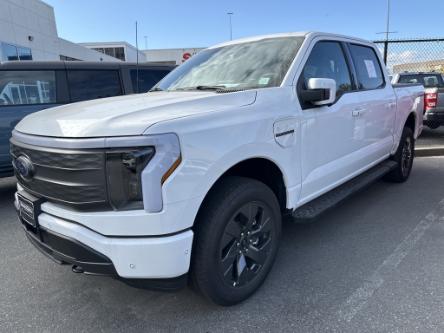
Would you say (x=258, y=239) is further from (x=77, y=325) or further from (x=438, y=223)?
(x=438, y=223)

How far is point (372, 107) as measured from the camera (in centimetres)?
402

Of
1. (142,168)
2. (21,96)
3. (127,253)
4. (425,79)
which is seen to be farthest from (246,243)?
(425,79)

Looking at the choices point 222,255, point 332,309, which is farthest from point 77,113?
point 332,309

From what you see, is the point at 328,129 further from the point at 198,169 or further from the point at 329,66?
the point at 198,169

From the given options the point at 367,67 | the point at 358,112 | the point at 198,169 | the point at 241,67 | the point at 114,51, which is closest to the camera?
the point at 198,169

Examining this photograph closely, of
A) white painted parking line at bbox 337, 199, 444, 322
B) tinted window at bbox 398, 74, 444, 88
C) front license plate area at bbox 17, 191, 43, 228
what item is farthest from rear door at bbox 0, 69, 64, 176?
tinted window at bbox 398, 74, 444, 88

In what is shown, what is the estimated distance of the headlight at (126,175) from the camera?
1942mm

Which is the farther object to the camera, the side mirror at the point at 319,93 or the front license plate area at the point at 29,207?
the side mirror at the point at 319,93

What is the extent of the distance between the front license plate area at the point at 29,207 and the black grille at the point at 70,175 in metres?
0.08

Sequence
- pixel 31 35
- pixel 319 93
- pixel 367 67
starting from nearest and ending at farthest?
pixel 319 93 < pixel 367 67 < pixel 31 35

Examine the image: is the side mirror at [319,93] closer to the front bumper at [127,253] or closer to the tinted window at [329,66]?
the tinted window at [329,66]

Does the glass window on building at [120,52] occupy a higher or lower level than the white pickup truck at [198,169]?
higher

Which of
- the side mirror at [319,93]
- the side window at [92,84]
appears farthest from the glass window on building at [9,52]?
the side mirror at [319,93]

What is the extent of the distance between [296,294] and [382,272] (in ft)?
2.62
